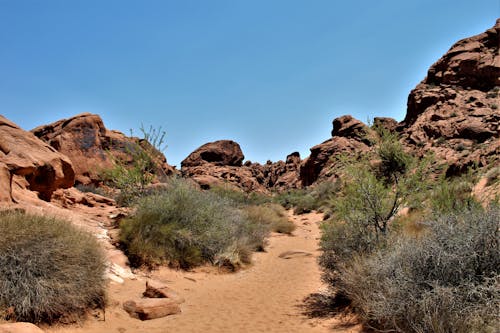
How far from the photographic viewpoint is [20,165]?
8773 millimetres

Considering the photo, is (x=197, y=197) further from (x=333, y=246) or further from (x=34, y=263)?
(x=34, y=263)

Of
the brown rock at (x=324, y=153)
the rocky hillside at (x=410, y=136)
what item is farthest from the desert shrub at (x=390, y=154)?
the brown rock at (x=324, y=153)

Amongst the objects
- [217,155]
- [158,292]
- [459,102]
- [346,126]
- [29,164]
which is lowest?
[158,292]

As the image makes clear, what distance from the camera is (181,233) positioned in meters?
10.8

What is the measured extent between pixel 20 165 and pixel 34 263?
13.9ft

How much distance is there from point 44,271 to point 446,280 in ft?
19.0

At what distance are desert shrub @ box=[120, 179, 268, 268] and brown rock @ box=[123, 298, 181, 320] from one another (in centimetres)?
290

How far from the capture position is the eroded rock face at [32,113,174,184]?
873 inches

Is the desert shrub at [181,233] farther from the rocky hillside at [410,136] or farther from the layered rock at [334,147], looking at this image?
the layered rock at [334,147]

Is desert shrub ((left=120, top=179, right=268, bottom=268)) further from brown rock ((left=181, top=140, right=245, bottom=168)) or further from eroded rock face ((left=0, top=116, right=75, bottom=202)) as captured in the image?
brown rock ((left=181, top=140, right=245, bottom=168))

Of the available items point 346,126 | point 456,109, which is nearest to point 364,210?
point 456,109

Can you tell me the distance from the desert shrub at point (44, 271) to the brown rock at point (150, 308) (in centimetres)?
63

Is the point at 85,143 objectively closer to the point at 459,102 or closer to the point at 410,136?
the point at 410,136

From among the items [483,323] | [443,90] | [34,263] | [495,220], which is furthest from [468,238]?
[443,90]
